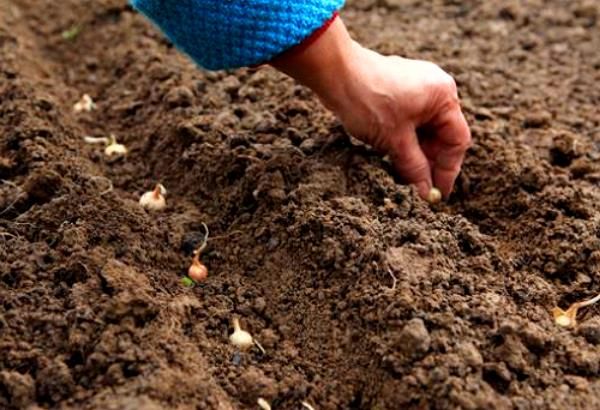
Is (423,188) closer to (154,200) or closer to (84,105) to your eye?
(154,200)

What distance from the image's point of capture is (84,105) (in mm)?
2584

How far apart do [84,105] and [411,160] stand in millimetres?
1068

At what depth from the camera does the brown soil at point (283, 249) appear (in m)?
1.54

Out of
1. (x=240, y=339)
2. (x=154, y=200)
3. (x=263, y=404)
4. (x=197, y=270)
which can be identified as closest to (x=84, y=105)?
(x=154, y=200)

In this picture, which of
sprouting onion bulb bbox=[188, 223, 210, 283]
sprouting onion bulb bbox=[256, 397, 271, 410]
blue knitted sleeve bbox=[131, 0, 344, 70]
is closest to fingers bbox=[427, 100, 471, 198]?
blue knitted sleeve bbox=[131, 0, 344, 70]

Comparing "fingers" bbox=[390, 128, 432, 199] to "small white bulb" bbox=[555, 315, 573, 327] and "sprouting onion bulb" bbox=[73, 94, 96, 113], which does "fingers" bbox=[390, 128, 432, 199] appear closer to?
"small white bulb" bbox=[555, 315, 573, 327]

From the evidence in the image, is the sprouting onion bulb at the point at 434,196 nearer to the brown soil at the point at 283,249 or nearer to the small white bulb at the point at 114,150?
the brown soil at the point at 283,249

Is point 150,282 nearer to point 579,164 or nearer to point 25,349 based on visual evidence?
point 25,349

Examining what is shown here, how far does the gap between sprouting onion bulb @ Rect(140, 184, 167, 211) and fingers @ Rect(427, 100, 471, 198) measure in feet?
2.07

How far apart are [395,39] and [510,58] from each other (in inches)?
14.3

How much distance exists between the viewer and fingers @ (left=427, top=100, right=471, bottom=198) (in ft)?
6.53

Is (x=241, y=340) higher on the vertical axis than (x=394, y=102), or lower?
lower

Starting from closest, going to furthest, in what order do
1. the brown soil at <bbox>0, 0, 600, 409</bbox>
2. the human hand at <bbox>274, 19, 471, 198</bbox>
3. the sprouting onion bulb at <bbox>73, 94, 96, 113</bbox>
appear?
the brown soil at <bbox>0, 0, 600, 409</bbox> → the human hand at <bbox>274, 19, 471, 198</bbox> → the sprouting onion bulb at <bbox>73, 94, 96, 113</bbox>

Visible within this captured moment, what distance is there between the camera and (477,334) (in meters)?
1.60
